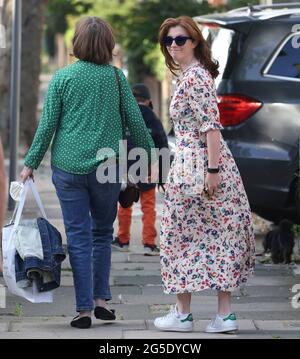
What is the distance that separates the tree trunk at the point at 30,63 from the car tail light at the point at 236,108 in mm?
12280

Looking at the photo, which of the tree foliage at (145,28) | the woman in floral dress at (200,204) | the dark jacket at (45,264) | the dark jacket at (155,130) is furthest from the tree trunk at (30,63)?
the woman in floral dress at (200,204)

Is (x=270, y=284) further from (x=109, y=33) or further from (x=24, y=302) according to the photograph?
(x=109, y=33)

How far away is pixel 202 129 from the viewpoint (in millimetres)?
6934

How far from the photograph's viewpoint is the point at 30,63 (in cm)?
2230

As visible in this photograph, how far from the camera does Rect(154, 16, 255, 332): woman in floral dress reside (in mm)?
6961

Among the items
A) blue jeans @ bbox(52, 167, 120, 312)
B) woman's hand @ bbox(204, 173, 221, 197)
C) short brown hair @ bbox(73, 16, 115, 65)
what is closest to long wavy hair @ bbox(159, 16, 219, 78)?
short brown hair @ bbox(73, 16, 115, 65)

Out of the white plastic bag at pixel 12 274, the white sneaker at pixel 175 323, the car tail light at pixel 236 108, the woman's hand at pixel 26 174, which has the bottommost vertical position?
the white sneaker at pixel 175 323

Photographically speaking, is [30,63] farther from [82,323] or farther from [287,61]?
[82,323]

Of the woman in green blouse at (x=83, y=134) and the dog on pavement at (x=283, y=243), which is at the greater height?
the woman in green blouse at (x=83, y=134)

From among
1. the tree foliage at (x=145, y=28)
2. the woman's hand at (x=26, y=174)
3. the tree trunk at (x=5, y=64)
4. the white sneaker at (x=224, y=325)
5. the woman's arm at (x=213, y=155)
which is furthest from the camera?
the tree trunk at (x=5, y=64)

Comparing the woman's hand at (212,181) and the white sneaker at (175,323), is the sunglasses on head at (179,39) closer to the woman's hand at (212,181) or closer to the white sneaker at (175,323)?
the woman's hand at (212,181)

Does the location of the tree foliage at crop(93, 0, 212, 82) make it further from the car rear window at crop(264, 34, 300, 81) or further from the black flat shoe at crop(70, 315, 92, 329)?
the black flat shoe at crop(70, 315, 92, 329)

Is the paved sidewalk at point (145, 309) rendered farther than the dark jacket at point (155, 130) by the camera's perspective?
No

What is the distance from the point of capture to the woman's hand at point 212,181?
22.6 ft
